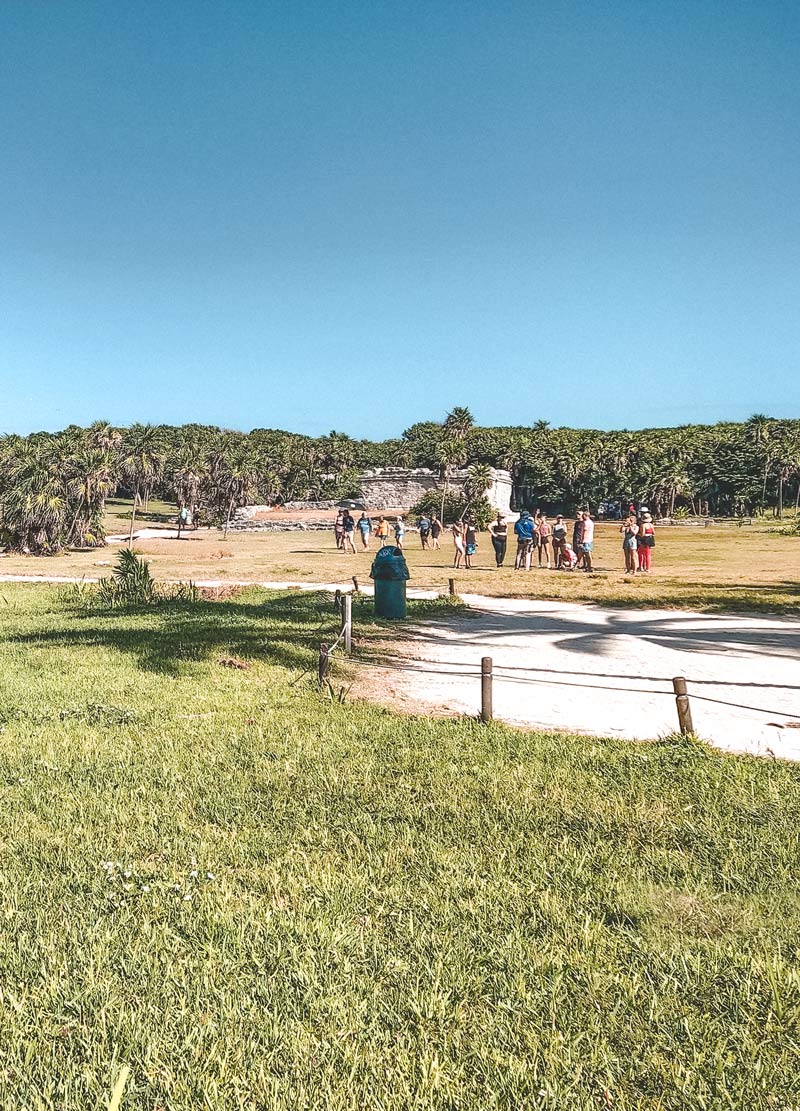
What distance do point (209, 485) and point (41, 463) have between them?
113ft

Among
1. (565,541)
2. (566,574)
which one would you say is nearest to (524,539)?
(565,541)

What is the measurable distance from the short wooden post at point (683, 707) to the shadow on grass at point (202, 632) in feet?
16.5

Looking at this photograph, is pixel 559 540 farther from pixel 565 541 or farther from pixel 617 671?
→ pixel 617 671

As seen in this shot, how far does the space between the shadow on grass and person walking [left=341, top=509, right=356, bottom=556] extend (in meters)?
16.4

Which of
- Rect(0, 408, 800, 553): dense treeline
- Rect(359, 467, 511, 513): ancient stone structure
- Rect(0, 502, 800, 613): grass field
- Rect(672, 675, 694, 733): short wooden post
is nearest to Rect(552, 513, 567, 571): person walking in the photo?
Rect(0, 502, 800, 613): grass field

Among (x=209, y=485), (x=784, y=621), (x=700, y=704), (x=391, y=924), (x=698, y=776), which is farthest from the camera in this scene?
Answer: (x=209, y=485)

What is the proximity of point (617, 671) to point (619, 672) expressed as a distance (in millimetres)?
71

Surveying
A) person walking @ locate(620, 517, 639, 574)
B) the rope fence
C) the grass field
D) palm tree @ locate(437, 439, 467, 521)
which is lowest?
the rope fence

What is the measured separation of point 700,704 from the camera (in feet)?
27.8

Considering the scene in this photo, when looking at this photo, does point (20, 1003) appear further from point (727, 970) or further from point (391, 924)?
point (727, 970)

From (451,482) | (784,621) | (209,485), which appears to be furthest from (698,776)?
(209,485)

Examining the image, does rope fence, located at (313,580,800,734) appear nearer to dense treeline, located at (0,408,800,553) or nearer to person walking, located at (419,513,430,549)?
person walking, located at (419,513,430,549)

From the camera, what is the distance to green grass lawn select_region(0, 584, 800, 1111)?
3.01m

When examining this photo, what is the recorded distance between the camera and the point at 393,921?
13.2 feet
